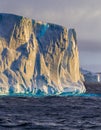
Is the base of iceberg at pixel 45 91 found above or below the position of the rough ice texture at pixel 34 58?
below

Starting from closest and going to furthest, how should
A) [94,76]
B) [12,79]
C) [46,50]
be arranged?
[12,79]
[46,50]
[94,76]

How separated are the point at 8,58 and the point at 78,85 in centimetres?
1108

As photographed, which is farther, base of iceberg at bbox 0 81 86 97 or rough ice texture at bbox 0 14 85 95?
rough ice texture at bbox 0 14 85 95

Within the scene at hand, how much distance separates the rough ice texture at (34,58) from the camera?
4072 centimetres

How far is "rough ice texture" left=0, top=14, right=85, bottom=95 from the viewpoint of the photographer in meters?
40.7

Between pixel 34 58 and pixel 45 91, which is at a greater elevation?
pixel 34 58

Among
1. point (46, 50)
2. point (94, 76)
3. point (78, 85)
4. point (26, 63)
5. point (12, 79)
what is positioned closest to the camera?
point (12, 79)

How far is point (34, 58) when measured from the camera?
44250 mm

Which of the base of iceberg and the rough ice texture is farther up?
the rough ice texture

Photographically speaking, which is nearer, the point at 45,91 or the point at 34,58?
the point at 45,91

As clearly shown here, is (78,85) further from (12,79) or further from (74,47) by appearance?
(12,79)

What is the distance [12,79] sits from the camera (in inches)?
1565

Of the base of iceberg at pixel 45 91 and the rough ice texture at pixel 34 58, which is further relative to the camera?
the rough ice texture at pixel 34 58

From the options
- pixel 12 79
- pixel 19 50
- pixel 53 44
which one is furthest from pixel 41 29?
pixel 12 79
